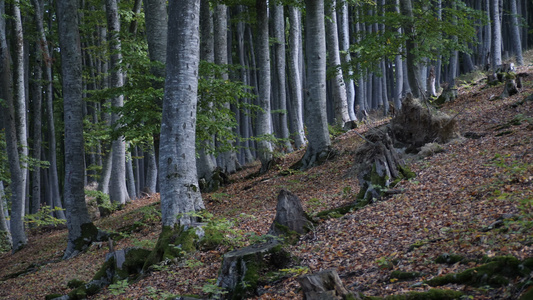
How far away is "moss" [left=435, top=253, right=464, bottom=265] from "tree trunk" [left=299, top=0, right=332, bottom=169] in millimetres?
8358

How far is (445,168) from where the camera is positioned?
8.22m

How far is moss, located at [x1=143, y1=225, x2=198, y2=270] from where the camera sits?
7117mm

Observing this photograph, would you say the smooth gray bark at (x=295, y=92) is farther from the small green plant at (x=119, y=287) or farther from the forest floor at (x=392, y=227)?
the small green plant at (x=119, y=287)

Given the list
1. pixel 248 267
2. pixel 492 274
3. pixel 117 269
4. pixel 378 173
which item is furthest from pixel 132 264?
pixel 492 274

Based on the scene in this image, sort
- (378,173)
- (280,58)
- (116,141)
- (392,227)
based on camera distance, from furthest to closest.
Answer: (280,58) → (116,141) → (378,173) → (392,227)

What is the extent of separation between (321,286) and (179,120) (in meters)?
4.53

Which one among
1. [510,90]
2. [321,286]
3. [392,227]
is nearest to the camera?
[321,286]

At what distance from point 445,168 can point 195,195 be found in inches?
176

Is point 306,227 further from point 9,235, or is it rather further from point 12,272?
point 9,235

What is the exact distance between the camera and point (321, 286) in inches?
155

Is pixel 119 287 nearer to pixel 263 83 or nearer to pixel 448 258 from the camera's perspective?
pixel 448 258

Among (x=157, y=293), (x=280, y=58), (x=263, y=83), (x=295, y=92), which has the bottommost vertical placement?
(x=157, y=293)

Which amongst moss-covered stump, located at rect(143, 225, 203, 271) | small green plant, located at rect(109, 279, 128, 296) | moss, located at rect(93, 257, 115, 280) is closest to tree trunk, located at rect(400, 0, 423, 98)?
moss-covered stump, located at rect(143, 225, 203, 271)

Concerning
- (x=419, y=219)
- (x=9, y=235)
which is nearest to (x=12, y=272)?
(x=9, y=235)
